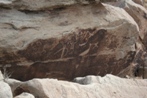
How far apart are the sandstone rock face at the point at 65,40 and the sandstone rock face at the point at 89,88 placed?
1.36 meters

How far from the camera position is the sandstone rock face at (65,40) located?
6.77 metres

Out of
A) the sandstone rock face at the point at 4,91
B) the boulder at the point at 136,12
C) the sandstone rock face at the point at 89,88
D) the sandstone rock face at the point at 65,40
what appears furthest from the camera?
the boulder at the point at 136,12

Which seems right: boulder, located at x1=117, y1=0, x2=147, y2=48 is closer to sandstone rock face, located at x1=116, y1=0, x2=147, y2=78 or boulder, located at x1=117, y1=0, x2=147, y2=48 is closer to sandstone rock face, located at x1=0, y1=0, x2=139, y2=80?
sandstone rock face, located at x1=116, y1=0, x2=147, y2=78

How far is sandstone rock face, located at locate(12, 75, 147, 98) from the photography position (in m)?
4.90

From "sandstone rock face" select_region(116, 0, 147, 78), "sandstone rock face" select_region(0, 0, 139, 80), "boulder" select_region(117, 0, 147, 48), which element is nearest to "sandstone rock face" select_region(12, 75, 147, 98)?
"sandstone rock face" select_region(0, 0, 139, 80)

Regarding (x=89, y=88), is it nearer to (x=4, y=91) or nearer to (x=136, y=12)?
(x=4, y=91)

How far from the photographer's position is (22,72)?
6.96 metres

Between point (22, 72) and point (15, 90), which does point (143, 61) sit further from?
point (15, 90)

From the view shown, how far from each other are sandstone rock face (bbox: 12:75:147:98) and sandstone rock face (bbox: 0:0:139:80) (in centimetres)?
136

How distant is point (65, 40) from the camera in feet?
23.4

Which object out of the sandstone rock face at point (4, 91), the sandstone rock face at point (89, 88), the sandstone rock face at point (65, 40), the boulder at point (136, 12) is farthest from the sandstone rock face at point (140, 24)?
the sandstone rock face at point (4, 91)

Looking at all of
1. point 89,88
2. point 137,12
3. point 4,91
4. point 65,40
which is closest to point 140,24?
point 137,12

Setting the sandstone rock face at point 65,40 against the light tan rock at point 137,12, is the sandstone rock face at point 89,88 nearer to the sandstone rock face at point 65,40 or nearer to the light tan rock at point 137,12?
the sandstone rock face at point 65,40

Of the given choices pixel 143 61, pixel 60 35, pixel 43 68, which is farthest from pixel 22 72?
pixel 143 61
